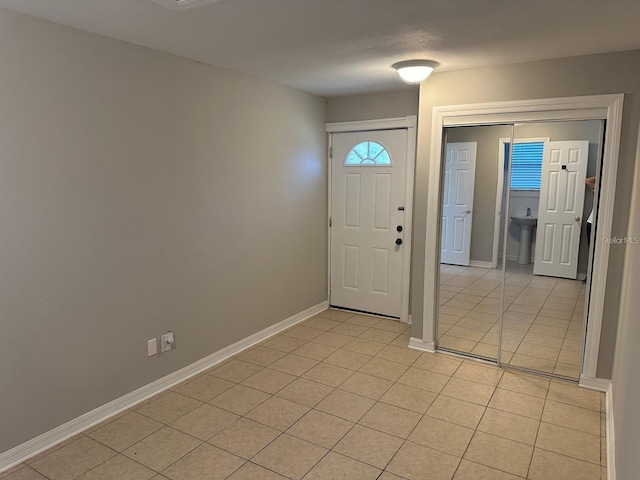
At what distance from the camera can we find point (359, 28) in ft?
7.82

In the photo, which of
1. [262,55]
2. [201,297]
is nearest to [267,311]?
[201,297]

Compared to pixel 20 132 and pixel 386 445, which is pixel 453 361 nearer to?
pixel 386 445

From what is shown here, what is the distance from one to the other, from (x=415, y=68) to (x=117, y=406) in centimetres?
309

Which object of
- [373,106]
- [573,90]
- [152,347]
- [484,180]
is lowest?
[152,347]

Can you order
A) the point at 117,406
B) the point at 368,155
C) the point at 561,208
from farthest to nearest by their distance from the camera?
the point at 368,155 → the point at 561,208 → the point at 117,406

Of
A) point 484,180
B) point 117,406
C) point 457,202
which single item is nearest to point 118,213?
point 117,406

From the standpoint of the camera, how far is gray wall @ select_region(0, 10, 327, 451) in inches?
89.7

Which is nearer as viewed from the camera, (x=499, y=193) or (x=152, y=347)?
(x=152, y=347)

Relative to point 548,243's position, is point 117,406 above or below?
below

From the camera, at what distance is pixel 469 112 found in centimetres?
337

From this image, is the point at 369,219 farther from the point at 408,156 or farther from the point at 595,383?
the point at 595,383

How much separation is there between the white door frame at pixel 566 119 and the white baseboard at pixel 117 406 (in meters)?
1.67

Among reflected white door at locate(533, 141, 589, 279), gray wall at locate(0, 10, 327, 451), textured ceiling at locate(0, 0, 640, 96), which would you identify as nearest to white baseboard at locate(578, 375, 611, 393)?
reflected white door at locate(533, 141, 589, 279)

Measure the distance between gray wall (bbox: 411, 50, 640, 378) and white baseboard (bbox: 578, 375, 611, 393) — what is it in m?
0.05
